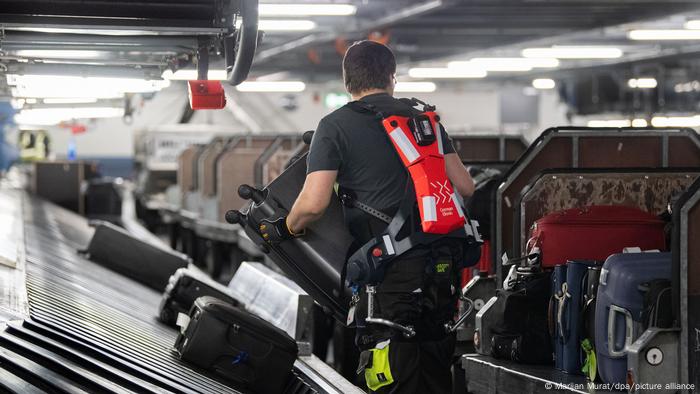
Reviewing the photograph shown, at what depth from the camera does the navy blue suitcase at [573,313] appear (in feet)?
14.1

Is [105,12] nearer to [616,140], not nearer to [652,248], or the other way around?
[652,248]

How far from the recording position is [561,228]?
464 cm

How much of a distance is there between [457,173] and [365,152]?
0.42 metres

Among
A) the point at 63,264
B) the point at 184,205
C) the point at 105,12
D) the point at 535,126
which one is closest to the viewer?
the point at 105,12

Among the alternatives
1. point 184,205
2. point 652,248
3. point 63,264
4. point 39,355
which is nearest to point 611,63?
point 184,205

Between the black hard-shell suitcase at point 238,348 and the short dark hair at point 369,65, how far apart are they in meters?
1.46

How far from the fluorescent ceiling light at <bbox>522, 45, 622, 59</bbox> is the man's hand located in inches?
678

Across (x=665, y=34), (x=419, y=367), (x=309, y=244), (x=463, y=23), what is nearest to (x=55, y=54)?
(x=309, y=244)

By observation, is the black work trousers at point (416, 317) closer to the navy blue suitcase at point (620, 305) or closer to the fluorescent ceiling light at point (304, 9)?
the navy blue suitcase at point (620, 305)

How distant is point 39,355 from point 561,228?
2174mm

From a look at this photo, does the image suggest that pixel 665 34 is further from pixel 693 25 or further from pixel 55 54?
pixel 55 54

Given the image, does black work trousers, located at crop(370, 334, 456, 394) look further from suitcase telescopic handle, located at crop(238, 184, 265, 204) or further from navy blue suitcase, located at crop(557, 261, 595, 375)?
suitcase telescopic handle, located at crop(238, 184, 265, 204)

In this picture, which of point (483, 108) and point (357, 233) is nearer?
point (357, 233)

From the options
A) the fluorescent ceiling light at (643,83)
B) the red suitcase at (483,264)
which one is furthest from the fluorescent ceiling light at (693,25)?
the red suitcase at (483,264)
